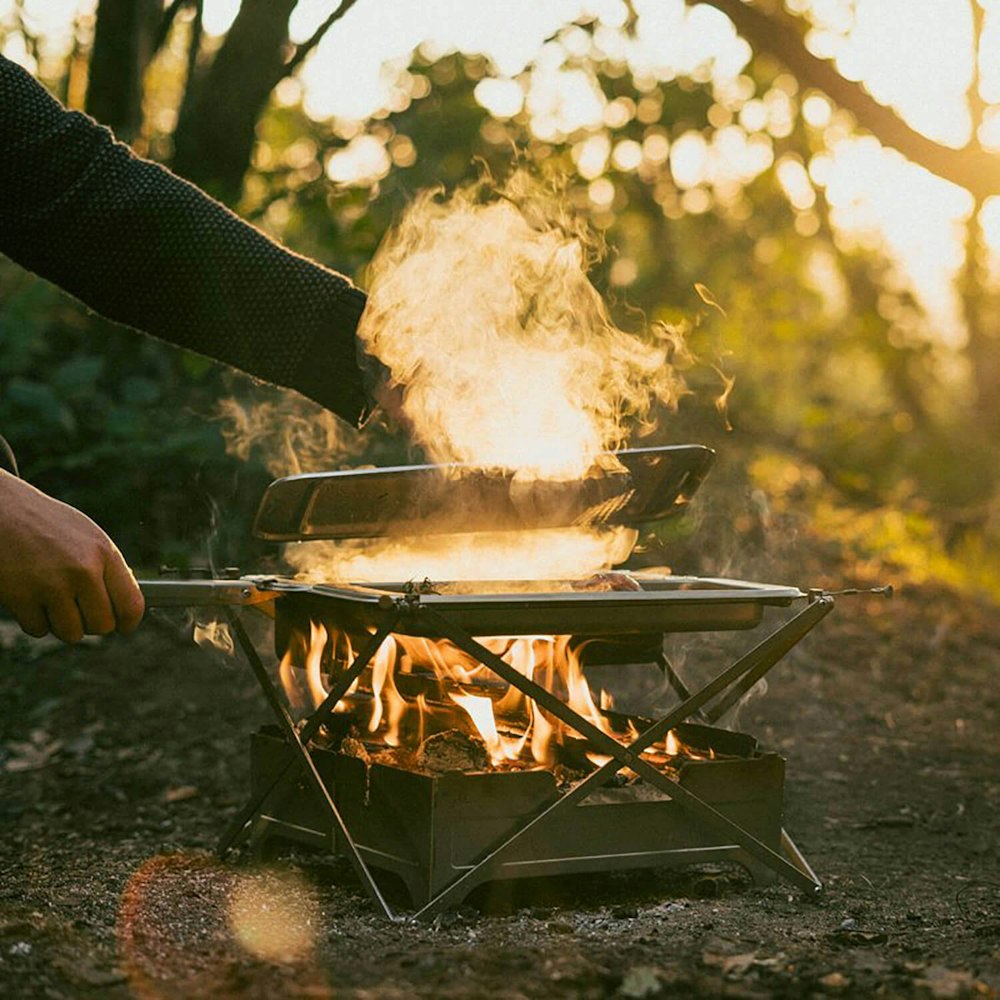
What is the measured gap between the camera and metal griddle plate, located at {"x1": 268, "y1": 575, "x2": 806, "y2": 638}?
108 inches

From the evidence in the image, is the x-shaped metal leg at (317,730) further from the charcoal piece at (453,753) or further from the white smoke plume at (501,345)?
the white smoke plume at (501,345)

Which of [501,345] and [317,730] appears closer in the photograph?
[317,730]

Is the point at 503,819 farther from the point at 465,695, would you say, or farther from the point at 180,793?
the point at 180,793

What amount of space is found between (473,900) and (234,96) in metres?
4.57

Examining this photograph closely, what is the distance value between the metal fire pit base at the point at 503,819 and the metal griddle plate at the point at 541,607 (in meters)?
0.35

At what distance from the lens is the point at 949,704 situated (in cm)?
569

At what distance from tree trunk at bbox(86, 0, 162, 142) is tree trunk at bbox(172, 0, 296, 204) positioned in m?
0.28

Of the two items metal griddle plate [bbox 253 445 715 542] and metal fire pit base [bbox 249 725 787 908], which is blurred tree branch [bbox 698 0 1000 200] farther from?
metal fire pit base [bbox 249 725 787 908]

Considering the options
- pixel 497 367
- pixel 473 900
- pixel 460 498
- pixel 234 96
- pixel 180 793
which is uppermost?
pixel 234 96

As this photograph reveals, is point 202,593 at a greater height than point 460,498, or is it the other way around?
point 460,498

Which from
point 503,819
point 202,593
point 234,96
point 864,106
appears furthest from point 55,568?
point 234,96

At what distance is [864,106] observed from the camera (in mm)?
5086

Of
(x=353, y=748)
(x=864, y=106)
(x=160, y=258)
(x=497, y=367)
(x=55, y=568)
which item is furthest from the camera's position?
(x=864, y=106)

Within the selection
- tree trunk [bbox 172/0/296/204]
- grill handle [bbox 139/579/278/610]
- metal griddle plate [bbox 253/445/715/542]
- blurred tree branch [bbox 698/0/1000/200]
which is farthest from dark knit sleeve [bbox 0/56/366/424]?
tree trunk [bbox 172/0/296/204]
